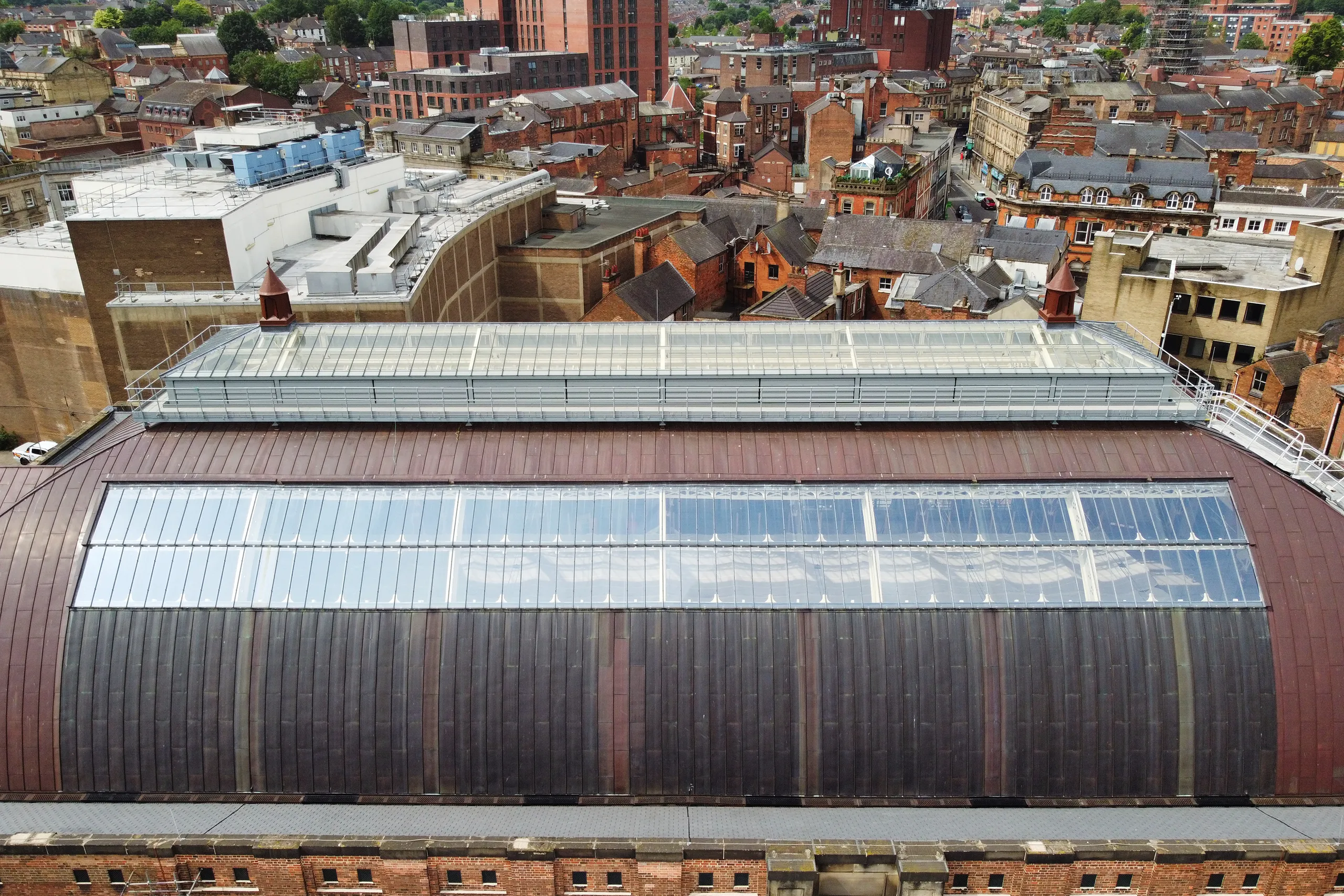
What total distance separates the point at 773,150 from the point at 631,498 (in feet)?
302

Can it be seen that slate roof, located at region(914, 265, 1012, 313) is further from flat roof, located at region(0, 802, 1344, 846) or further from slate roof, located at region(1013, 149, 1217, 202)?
flat roof, located at region(0, 802, 1344, 846)

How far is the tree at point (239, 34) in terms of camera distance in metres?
189

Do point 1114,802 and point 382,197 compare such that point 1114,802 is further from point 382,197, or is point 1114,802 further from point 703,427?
point 382,197

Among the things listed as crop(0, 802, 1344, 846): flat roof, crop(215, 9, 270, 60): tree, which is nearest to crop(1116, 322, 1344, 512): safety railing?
crop(0, 802, 1344, 846): flat roof

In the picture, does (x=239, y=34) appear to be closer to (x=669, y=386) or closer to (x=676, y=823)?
(x=669, y=386)

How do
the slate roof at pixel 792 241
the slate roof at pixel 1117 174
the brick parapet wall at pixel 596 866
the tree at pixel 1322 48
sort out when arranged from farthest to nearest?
the tree at pixel 1322 48 < the slate roof at pixel 1117 174 < the slate roof at pixel 792 241 < the brick parapet wall at pixel 596 866

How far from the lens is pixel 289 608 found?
2512 centimetres

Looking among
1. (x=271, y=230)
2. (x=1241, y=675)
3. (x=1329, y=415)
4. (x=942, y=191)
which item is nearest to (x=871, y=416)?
(x=1241, y=675)

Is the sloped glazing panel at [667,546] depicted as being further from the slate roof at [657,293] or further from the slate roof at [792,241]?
the slate roof at [792,241]

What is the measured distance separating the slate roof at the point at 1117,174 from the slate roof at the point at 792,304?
2964 cm

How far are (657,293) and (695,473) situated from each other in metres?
41.8

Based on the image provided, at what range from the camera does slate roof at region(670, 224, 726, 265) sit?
71.3 metres

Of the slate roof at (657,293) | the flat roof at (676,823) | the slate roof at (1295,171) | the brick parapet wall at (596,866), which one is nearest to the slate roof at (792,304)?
the slate roof at (657,293)

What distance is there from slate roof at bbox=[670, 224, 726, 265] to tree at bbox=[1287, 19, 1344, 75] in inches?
6316
